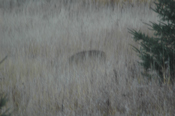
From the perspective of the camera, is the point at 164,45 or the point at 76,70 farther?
the point at 76,70

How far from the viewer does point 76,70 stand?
12.3 ft

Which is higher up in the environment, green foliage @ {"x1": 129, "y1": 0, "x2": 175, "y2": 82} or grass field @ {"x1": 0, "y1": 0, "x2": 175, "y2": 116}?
green foliage @ {"x1": 129, "y1": 0, "x2": 175, "y2": 82}

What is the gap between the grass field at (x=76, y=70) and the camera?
261 centimetres

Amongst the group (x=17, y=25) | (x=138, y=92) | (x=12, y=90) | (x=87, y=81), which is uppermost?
(x=138, y=92)

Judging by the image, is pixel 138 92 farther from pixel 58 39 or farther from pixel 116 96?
pixel 58 39

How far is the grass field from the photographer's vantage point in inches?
103

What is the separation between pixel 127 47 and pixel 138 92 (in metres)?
2.40

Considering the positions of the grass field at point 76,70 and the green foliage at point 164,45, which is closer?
the grass field at point 76,70

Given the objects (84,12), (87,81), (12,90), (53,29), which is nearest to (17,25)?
(53,29)

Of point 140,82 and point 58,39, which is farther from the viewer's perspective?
point 58,39

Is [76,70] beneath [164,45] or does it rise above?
beneath

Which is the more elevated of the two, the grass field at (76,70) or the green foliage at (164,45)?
the green foliage at (164,45)

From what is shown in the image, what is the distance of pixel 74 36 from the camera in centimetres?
597

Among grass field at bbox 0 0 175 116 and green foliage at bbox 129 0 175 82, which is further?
green foliage at bbox 129 0 175 82
